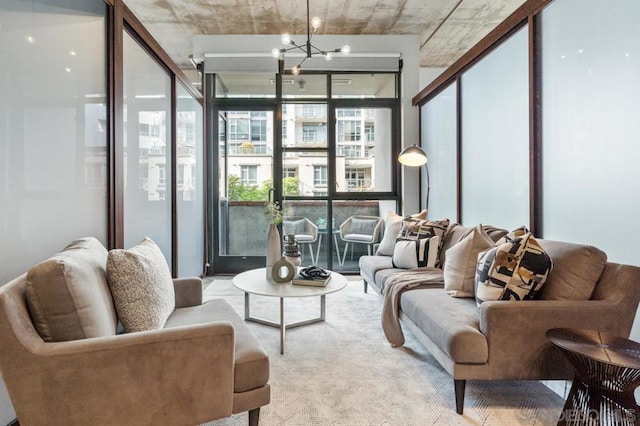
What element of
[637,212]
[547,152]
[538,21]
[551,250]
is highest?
[538,21]

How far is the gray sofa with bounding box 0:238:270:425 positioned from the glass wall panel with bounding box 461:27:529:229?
7.50 ft

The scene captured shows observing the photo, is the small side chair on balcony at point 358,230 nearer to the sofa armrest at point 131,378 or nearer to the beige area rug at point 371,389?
the beige area rug at point 371,389

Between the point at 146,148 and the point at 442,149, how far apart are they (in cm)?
313

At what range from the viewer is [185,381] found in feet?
4.25

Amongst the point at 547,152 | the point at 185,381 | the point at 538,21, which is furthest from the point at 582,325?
the point at 538,21

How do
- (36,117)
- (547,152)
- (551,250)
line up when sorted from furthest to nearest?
(547,152), (551,250), (36,117)

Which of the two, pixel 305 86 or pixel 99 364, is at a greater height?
pixel 305 86

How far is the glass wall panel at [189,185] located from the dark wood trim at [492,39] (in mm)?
2892

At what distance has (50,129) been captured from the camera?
1728mm

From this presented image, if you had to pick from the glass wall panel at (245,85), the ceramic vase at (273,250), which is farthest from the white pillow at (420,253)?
the glass wall panel at (245,85)

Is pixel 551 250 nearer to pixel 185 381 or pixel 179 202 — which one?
pixel 185 381

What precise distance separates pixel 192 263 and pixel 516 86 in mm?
3816

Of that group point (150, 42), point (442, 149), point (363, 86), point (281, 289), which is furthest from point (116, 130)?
point (363, 86)

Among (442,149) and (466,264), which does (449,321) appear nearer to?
(466,264)
